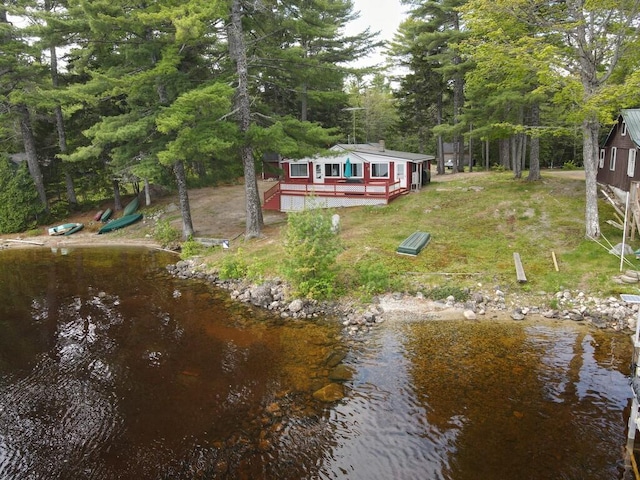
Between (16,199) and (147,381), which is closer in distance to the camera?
(147,381)

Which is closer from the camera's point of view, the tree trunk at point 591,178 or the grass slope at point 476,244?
the grass slope at point 476,244

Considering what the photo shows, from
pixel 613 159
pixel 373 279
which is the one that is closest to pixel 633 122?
pixel 613 159

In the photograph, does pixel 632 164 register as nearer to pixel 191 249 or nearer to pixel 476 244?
pixel 476 244

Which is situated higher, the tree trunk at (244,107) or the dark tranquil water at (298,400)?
the tree trunk at (244,107)

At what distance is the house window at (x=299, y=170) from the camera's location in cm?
3000

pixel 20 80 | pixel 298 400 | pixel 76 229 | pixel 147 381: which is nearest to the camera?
pixel 298 400

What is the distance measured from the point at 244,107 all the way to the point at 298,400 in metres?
15.0

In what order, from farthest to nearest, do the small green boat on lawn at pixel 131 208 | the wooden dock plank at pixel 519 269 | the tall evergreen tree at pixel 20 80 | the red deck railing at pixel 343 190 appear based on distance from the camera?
the small green boat on lawn at pixel 131 208 → the red deck railing at pixel 343 190 → the tall evergreen tree at pixel 20 80 → the wooden dock plank at pixel 519 269

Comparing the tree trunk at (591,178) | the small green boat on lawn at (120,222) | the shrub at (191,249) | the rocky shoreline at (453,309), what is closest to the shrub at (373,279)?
the rocky shoreline at (453,309)

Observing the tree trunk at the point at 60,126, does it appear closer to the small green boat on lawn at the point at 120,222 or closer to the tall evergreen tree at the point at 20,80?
the tall evergreen tree at the point at 20,80

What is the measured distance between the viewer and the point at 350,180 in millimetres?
28406

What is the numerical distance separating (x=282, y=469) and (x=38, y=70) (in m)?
29.7

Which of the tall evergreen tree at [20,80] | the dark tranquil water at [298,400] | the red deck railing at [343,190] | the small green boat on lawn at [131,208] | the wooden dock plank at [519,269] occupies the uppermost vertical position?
the tall evergreen tree at [20,80]

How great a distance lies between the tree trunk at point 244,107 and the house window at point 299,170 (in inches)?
324
